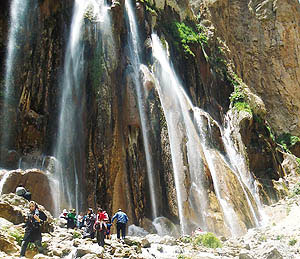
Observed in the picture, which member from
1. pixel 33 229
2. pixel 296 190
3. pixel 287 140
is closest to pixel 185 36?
pixel 296 190

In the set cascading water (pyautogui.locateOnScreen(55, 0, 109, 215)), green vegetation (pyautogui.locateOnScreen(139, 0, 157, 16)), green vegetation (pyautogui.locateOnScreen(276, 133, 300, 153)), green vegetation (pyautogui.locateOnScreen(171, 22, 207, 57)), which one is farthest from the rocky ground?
green vegetation (pyautogui.locateOnScreen(276, 133, 300, 153))

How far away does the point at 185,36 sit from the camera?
3120 centimetres

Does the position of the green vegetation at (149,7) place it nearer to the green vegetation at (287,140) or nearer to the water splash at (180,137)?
the water splash at (180,137)

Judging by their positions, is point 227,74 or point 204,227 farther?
point 227,74

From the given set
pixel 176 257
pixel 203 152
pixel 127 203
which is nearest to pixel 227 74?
pixel 203 152

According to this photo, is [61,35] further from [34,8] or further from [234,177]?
[234,177]

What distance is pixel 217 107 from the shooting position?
3195cm

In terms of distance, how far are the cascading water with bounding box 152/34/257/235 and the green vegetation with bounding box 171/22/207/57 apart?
4.25 meters

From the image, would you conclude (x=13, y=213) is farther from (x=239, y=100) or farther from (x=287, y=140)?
(x=287, y=140)

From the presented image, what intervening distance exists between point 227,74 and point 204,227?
66.7 feet

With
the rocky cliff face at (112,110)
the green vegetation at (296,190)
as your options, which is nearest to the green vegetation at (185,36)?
the rocky cliff face at (112,110)

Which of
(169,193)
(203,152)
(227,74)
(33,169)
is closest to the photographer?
(33,169)

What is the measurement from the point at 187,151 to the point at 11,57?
11.5 meters

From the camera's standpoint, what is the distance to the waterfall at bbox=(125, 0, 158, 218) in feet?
61.5
